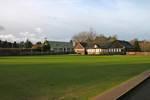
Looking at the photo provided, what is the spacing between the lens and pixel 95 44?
153 m

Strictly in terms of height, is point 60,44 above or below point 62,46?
above

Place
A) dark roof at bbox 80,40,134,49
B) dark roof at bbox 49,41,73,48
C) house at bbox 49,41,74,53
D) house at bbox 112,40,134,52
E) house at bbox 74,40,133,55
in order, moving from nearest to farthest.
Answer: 1. house at bbox 74,40,133,55
2. dark roof at bbox 80,40,134,49
3. house at bbox 112,40,134,52
4. dark roof at bbox 49,41,73,48
5. house at bbox 49,41,74,53

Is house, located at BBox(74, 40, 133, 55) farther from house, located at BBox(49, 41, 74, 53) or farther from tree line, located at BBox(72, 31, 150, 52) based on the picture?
house, located at BBox(49, 41, 74, 53)

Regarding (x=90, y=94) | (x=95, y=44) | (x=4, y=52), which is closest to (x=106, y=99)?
(x=90, y=94)

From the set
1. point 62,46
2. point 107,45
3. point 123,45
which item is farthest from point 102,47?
point 62,46

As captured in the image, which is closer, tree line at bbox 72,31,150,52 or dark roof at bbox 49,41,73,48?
tree line at bbox 72,31,150,52

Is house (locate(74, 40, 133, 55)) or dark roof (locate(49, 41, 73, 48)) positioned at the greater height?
dark roof (locate(49, 41, 73, 48))

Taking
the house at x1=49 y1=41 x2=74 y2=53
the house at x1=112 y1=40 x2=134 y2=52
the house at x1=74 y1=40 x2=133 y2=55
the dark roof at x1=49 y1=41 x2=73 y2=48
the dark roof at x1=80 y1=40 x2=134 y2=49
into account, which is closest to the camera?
the house at x1=74 y1=40 x2=133 y2=55

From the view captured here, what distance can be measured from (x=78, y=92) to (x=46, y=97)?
6.68 feet

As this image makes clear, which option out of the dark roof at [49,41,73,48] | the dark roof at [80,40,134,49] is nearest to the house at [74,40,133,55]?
the dark roof at [80,40,134,49]

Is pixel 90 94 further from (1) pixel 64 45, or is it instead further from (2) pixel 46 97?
(1) pixel 64 45

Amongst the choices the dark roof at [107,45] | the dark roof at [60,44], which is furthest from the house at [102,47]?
the dark roof at [60,44]

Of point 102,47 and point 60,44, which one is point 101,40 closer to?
point 102,47

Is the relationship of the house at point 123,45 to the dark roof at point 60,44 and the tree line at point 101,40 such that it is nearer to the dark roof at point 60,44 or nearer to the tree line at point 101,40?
the tree line at point 101,40
